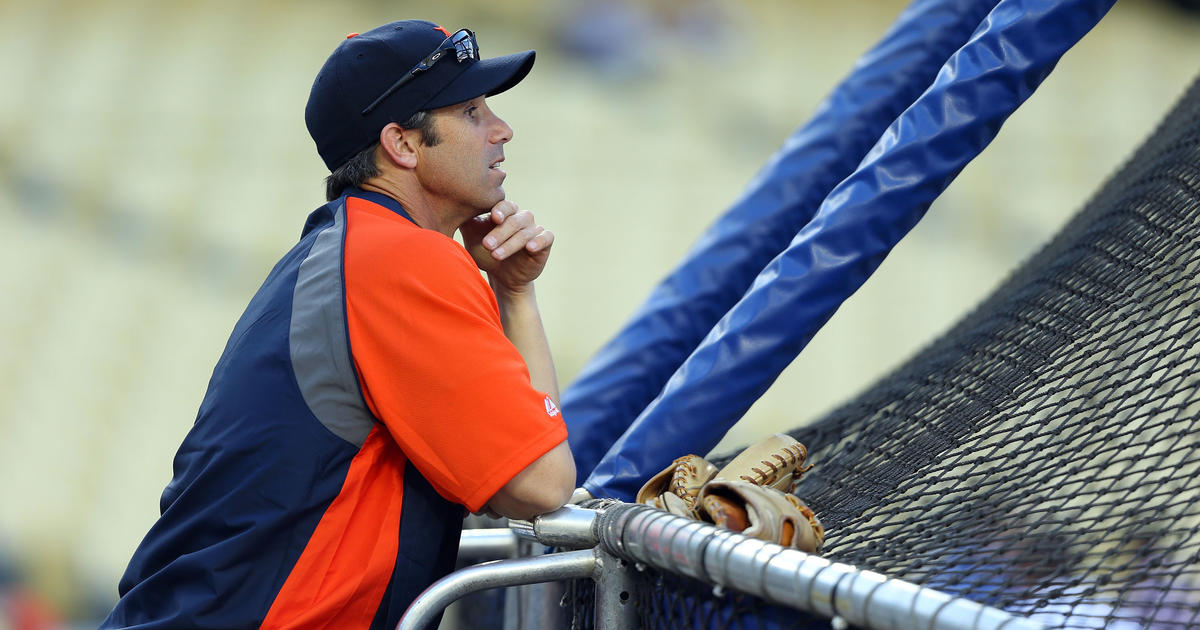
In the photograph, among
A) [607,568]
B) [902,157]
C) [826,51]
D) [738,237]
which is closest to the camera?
[607,568]

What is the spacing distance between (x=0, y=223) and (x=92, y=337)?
934mm

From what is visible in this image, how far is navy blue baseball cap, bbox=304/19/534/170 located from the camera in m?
1.23

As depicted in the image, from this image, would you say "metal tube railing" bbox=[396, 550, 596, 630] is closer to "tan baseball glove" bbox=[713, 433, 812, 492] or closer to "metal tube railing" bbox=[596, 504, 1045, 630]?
"metal tube railing" bbox=[596, 504, 1045, 630]

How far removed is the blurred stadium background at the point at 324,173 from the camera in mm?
6480

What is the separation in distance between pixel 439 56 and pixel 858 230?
560 millimetres

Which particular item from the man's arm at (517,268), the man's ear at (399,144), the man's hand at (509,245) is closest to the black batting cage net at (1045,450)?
the man's arm at (517,268)

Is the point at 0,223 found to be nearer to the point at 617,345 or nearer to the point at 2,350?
the point at 2,350

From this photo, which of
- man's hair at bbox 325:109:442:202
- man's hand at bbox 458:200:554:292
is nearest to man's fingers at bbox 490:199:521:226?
man's hand at bbox 458:200:554:292

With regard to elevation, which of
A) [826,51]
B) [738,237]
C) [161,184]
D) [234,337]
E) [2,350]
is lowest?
[2,350]

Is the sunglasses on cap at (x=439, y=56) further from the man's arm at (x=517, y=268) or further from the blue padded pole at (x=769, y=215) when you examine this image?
the blue padded pole at (x=769, y=215)

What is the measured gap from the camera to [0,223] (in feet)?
22.1

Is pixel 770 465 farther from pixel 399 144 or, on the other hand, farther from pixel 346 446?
pixel 399 144

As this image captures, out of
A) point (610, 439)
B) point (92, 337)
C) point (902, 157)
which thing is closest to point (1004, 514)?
point (902, 157)

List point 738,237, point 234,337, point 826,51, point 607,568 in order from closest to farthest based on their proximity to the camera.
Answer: point 607,568 < point 234,337 < point 738,237 < point 826,51
